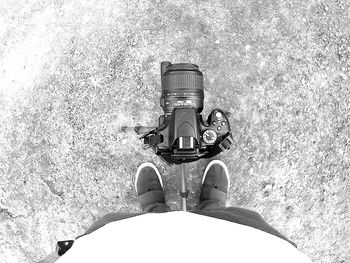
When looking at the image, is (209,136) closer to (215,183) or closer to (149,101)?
(215,183)

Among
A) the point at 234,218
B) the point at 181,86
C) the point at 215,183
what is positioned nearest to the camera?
the point at 234,218

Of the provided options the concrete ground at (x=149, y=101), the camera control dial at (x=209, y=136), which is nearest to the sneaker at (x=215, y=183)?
the concrete ground at (x=149, y=101)

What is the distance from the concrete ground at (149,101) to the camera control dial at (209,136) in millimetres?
532

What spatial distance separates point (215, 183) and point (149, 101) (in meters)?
0.57

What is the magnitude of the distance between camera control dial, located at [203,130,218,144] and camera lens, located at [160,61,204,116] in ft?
0.39

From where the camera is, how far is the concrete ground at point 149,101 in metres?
2.23

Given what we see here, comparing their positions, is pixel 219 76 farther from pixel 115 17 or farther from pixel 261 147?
pixel 115 17

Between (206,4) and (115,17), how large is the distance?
51 centimetres

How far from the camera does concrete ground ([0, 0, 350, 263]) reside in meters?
2.23

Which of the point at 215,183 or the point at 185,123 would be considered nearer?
the point at 185,123

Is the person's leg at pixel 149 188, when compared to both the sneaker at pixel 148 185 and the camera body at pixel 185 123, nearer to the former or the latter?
the sneaker at pixel 148 185

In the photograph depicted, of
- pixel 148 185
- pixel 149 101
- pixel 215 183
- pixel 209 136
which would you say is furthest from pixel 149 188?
pixel 209 136

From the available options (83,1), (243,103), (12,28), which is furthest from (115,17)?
(243,103)

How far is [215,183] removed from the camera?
7.02 ft
